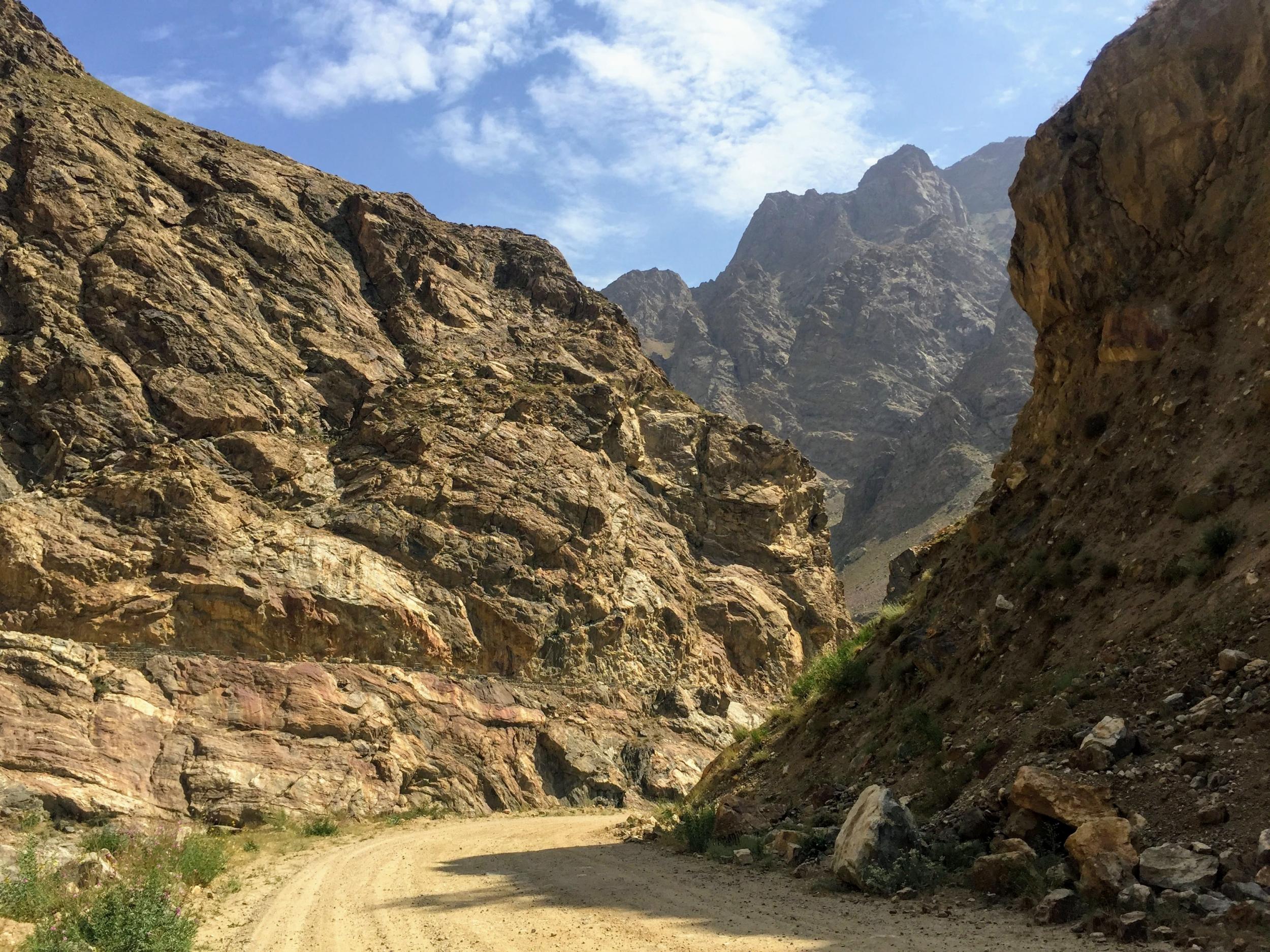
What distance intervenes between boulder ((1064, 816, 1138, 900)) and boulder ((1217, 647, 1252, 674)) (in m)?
2.08

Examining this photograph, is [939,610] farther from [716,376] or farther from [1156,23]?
[716,376]

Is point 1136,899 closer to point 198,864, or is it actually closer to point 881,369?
point 198,864

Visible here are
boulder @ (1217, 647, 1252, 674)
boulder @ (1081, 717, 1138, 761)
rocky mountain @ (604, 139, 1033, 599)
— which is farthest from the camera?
rocky mountain @ (604, 139, 1033, 599)

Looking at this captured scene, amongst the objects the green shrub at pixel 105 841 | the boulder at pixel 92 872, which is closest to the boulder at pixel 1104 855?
the boulder at pixel 92 872

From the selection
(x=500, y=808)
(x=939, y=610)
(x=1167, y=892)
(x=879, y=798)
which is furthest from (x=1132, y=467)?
(x=500, y=808)

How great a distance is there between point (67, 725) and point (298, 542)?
29.9ft

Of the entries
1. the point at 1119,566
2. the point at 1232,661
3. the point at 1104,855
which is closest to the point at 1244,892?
the point at 1104,855

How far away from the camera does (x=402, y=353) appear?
39.3 metres

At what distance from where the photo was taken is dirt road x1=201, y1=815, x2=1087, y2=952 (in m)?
7.38

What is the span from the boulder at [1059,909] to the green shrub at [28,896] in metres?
9.60

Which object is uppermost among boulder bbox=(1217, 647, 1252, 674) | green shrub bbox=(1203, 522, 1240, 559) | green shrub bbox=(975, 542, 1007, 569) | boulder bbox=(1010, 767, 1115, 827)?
green shrub bbox=(975, 542, 1007, 569)

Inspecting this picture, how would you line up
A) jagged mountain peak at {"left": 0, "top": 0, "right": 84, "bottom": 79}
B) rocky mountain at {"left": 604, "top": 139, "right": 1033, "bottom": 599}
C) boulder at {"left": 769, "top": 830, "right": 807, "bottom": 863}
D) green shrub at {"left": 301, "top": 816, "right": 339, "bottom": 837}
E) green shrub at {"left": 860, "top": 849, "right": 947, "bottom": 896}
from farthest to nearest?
1. rocky mountain at {"left": 604, "top": 139, "right": 1033, "bottom": 599}
2. jagged mountain peak at {"left": 0, "top": 0, "right": 84, "bottom": 79}
3. green shrub at {"left": 301, "top": 816, "right": 339, "bottom": 837}
4. boulder at {"left": 769, "top": 830, "right": 807, "bottom": 863}
5. green shrub at {"left": 860, "top": 849, "right": 947, "bottom": 896}

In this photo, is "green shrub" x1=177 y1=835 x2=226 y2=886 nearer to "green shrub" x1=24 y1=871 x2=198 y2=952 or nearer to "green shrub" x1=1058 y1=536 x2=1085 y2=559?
"green shrub" x1=24 y1=871 x2=198 y2=952

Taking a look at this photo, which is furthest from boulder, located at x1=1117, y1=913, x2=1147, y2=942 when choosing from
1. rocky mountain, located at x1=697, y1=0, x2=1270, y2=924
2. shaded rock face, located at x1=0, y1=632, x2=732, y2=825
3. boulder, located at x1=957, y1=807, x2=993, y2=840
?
shaded rock face, located at x1=0, y1=632, x2=732, y2=825
